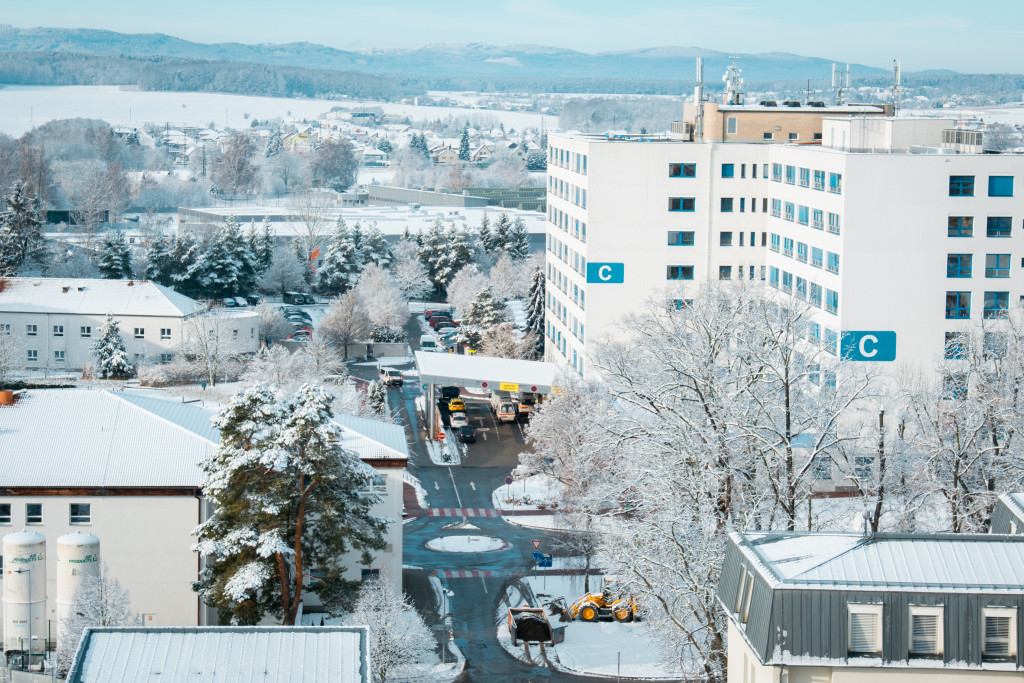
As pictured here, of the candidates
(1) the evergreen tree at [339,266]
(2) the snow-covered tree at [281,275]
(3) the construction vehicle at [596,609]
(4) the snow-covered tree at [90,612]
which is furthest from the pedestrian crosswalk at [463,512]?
(2) the snow-covered tree at [281,275]

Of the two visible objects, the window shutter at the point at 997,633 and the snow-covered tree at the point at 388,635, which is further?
the snow-covered tree at the point at 388,635

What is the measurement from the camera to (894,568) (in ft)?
60.7

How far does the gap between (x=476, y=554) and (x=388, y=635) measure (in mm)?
12540

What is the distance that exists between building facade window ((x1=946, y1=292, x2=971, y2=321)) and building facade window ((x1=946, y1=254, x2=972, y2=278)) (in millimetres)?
702

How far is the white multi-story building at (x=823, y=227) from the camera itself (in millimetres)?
48219

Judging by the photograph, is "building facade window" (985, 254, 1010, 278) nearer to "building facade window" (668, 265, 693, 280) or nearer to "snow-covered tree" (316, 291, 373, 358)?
"building facade window" (668, 265, 693, 280)

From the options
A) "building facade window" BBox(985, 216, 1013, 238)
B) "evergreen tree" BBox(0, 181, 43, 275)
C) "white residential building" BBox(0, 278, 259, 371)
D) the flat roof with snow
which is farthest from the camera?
"evergreen tree" BBox(0, 181, 43, 275)

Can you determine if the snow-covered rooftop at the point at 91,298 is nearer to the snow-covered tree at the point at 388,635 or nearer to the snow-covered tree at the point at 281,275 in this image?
the snow-covered tree at the point at 281,275

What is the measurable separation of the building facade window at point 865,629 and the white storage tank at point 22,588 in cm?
1878

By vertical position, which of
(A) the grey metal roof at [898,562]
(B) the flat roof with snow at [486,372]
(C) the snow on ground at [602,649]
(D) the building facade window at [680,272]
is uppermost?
(D) the building facade window at [680,272]

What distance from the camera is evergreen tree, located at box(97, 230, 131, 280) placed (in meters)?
88.5

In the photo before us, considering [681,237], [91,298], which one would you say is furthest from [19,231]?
[681,237]

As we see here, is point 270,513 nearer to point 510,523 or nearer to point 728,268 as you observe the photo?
point 510,523

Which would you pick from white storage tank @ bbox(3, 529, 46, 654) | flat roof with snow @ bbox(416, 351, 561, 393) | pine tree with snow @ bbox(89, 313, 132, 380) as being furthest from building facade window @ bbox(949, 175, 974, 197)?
pine tree with snow @ bbox(89, 313, 132, 380)
